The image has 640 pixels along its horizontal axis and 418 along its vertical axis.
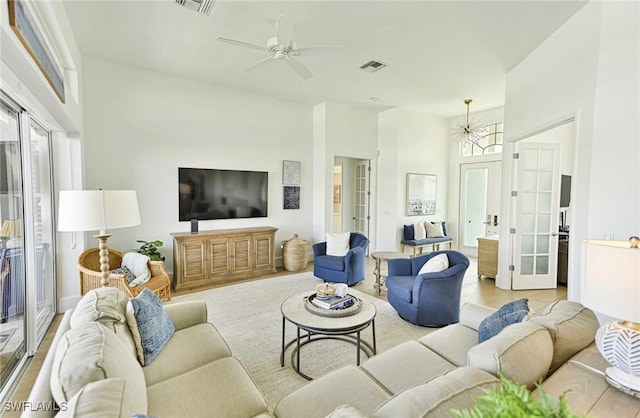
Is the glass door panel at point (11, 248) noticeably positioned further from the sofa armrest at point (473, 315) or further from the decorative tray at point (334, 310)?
the sofa armrest at point (473, 315)

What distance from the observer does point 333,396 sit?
150 centimetres

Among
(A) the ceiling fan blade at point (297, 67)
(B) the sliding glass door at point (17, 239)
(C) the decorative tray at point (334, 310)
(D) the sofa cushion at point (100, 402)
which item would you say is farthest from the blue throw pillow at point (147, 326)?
(A) the ceiling fan blade at point (297, 67)

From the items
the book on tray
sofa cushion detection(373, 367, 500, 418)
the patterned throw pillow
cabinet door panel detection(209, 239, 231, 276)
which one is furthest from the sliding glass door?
sofa cushion detection(373, 367, 500, 418)

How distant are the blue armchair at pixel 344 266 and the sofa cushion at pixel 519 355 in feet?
10.2

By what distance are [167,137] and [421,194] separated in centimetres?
551

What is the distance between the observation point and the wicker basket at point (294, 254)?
5.46 m

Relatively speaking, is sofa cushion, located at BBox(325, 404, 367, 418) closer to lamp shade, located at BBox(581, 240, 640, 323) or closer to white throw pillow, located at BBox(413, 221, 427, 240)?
lamp shade, located at BBox(581, 240, 640, 323)

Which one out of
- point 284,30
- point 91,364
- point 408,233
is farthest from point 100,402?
point 408,233

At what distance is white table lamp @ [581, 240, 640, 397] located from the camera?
118 cm

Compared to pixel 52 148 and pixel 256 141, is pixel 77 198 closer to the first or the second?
pixel 52 148

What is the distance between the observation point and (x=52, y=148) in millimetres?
3336

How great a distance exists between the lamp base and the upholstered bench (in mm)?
5346

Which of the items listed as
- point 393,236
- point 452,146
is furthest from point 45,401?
point 452,146

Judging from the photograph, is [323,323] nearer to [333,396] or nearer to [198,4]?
[333,396]
